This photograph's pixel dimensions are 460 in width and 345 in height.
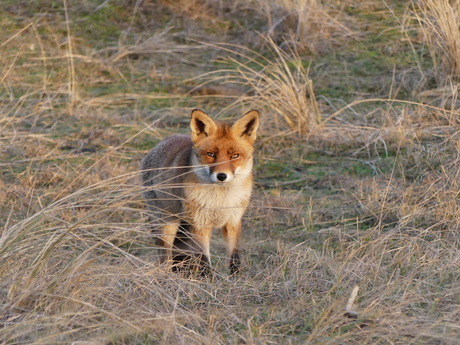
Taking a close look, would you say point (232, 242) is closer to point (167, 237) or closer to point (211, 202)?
point (211, 202)

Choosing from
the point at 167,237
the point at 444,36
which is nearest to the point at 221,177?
the point at 167,237

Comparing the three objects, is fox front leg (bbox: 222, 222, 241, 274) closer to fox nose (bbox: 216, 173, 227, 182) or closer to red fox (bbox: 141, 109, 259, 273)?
red fox (bbox: 141, 109, 259, 273)

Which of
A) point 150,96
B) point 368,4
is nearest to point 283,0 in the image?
point 368,4

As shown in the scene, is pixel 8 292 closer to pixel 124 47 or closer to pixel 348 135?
pixel 348 135

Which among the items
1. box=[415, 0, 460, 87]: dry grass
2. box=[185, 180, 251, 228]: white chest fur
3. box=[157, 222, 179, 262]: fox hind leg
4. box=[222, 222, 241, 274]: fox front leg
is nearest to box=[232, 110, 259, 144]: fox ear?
box=[185, 180, 251, 228]: white chest fur

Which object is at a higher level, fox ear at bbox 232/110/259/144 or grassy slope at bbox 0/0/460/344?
fox ear at bbox 232/110/259/144

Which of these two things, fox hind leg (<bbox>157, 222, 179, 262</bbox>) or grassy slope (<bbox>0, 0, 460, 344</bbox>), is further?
fox hind leg (<bbox>157, 222, 179, 262</bbox>)

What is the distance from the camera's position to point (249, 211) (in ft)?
22.4

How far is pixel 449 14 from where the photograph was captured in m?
8.07

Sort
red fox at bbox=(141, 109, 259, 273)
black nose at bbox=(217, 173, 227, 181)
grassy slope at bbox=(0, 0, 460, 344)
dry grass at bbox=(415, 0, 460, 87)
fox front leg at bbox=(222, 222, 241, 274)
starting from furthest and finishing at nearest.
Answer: dry grass at bbox=(415, 0, 460, 87), fox front leg at bbox=(222, 222, 241, 274), red fox at bbox=(141, 109, 259, 273), black nose at bbox=(217, 173, 227, 181), grassy slope at bbox=(0, 0, 460, 344)

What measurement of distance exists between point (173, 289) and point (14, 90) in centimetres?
594

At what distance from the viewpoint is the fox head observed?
17.0 feet

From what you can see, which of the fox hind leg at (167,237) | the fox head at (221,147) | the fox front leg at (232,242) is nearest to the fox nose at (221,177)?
the fox head at (221,147)

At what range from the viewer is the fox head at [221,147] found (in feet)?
17.0
